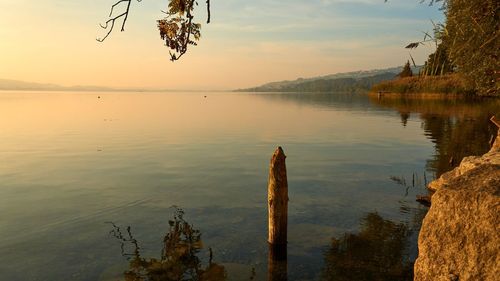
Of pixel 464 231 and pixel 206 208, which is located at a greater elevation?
pixel 464 231

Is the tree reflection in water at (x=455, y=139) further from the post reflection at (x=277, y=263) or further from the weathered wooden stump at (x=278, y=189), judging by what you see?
the weathered wooden stump at (x=278, y=189)

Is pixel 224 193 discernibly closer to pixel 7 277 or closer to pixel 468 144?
pixel 7 277

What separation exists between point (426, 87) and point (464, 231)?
401 ft

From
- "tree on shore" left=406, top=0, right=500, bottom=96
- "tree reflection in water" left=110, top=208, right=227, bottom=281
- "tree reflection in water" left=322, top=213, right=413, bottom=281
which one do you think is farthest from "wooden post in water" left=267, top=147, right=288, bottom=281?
"tree on shore" left=406, top=0, right=500, bottom=96

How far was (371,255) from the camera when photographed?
1277 centimetres

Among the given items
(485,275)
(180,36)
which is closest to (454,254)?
(485,275)

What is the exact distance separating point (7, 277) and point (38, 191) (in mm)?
10402

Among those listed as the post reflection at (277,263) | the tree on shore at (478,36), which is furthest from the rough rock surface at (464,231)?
the tree on shore at (478,36)

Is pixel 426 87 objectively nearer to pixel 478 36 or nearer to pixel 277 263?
pixel 478 36

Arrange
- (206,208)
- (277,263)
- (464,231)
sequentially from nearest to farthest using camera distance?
(464,231) < (277,263) < (206,208)

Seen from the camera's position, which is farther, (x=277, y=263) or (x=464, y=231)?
(x=277, y=263)

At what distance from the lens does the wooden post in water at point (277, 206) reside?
12.2 metres

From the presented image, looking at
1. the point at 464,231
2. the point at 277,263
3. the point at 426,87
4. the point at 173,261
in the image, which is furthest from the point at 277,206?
the point at 426,87

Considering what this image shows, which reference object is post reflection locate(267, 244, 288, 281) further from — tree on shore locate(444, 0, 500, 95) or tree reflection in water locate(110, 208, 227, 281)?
tree on shore locate(444, 0, 500, 95)
